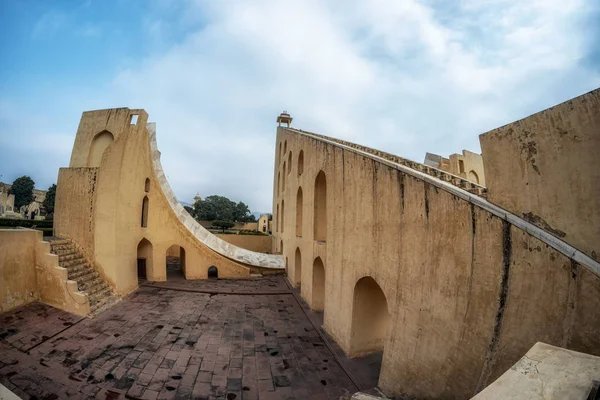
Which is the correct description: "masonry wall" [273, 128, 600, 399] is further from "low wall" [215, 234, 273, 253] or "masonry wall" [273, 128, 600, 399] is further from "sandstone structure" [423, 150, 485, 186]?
Result: "low wall" [215, 234, 273, 253]

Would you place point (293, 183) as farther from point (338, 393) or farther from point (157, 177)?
point (338, 393)

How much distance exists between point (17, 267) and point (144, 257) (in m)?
4.21

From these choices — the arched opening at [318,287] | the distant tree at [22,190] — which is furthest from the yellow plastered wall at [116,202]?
the distant tree at [22,190]

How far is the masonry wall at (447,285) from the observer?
2.26 metres

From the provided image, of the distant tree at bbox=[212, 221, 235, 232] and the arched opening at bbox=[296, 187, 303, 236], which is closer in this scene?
the arched opening at bbox=[296, 187, 303, 236]

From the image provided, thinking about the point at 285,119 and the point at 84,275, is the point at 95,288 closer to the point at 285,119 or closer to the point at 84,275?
the point at 84,275

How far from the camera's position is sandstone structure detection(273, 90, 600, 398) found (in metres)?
2.24

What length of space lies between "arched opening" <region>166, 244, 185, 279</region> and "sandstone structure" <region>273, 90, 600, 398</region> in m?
9.24

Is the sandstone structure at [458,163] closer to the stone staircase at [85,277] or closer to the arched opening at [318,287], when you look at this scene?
the arched opening at [318,287]

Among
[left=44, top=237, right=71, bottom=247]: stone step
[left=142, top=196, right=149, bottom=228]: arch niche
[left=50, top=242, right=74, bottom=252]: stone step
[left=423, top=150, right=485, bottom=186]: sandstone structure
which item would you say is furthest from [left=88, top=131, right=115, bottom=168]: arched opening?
[left=423, top=150, right=485, bottom=186]: sandstone structure

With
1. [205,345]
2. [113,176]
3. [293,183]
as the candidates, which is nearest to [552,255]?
[205,345]

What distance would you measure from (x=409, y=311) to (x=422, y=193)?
69.5 inches

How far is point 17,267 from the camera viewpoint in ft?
21.2

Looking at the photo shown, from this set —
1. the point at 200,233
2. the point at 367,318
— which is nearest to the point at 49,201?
the point at 200,233
